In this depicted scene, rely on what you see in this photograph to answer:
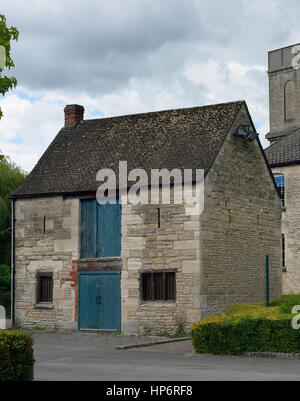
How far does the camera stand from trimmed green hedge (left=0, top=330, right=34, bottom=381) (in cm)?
1218

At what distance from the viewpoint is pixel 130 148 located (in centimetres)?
2736

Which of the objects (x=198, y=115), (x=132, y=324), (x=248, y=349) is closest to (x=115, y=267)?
(x=132, y=324)

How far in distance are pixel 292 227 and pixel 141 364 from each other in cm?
2172

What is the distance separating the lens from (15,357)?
12344 millimetres

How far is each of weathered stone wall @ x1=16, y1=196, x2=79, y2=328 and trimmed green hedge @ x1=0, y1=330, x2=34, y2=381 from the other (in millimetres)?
13754

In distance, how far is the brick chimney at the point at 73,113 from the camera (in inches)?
1203

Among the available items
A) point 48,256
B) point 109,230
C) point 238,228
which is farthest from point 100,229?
point 238,228

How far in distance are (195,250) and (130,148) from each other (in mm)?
5511

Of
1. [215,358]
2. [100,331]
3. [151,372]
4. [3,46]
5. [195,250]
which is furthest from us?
[100,331]

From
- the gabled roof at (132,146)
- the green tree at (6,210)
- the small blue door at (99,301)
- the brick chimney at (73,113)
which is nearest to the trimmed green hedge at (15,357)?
the small blue door at (99,301)

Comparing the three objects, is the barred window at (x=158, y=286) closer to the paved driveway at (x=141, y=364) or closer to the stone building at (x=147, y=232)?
the stone building at (x=147, y=232)

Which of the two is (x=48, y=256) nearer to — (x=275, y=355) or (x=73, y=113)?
(x=73, y=113)

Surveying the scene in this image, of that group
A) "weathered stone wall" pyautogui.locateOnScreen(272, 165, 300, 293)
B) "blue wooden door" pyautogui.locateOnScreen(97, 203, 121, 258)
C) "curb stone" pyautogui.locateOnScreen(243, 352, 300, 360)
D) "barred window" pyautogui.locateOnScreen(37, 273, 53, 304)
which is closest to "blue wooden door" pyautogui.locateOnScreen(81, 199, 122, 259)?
"blue wooden door" pyautogui.locateOnScreen(97, 203, 121, 258)

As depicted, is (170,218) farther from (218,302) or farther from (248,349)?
(248,349)
